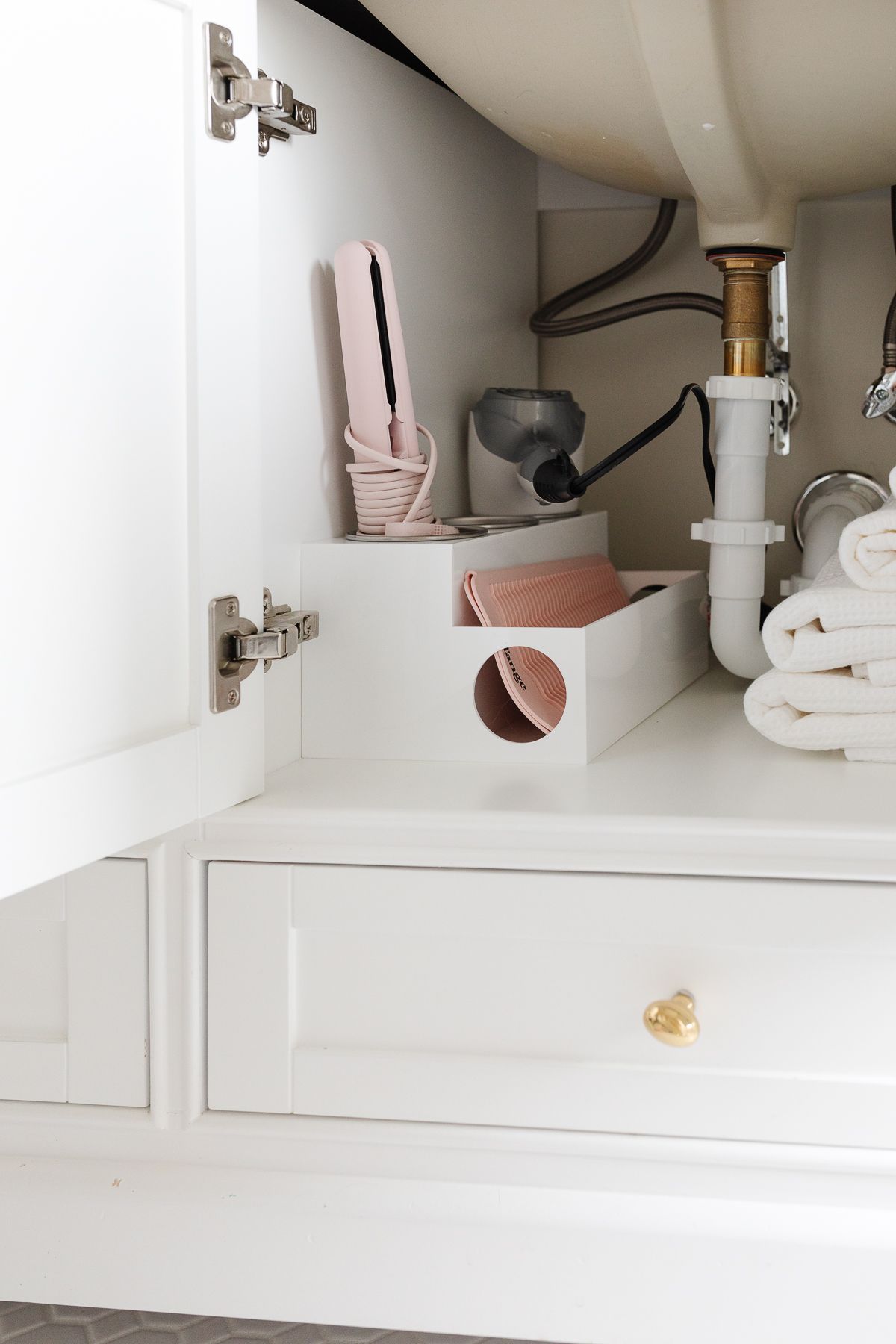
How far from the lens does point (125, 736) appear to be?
62 cm

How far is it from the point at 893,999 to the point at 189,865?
373mm

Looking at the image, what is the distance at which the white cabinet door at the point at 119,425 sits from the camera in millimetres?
539

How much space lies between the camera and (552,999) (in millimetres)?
671

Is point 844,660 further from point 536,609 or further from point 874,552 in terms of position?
point 536,609

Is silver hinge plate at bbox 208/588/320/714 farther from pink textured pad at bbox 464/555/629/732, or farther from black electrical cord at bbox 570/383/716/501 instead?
black electrical cord at bbox 570/383/716/501

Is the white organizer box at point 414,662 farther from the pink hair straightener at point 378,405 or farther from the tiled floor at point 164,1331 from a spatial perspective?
the tiled floor at point 164,1331

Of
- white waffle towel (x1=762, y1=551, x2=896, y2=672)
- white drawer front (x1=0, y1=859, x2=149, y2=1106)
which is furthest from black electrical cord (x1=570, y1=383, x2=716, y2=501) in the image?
white drawer front (x1=0, y1=859, x2=149, y2=1106)

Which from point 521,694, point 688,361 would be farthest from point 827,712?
point 688,361

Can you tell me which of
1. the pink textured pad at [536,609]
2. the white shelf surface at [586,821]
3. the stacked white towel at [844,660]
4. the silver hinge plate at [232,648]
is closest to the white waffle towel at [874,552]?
the stacked white towel at [844,660]

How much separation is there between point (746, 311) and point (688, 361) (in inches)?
13.9

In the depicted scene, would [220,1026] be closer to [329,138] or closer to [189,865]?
[189,865]

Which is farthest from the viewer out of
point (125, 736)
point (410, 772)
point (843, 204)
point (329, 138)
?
point (843, 204)

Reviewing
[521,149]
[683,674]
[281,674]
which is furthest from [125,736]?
[521,149]

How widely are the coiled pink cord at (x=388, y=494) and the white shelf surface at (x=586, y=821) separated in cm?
19
